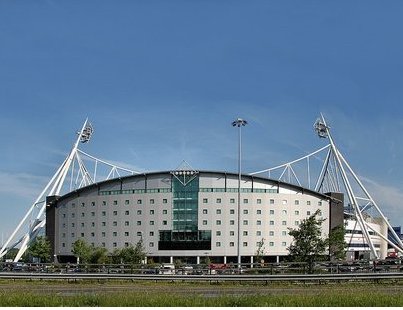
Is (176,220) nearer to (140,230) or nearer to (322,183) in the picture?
(140,230)

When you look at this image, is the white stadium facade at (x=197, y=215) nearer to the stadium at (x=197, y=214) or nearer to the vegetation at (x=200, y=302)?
the stadium at (x=197, y=214)

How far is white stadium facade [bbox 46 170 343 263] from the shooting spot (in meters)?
114

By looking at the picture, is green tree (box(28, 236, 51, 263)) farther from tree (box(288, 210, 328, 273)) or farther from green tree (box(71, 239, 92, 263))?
tree (box(288, 210, 328, 273))

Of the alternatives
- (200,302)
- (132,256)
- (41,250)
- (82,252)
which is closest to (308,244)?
(132,256)

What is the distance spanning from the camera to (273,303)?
15.7 meters

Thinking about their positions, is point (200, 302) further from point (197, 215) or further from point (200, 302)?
point (197, 215)

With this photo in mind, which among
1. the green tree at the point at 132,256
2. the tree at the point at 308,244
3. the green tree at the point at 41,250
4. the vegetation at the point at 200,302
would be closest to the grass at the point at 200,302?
the vegetation at the point at 200,302

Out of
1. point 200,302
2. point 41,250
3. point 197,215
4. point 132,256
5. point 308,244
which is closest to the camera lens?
point 200,302

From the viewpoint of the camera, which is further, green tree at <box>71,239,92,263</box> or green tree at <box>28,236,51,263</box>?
green tree at <box>28,236,51,263</box>

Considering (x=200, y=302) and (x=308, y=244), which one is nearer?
(x=200, y=302)

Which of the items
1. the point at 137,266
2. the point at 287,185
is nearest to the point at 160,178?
the point at 287,185

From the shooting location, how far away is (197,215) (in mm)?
114062

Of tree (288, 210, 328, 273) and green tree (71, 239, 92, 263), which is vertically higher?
tree (288, 210, 328, 273)

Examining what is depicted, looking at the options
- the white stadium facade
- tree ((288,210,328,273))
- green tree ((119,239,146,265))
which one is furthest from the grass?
the white stadium facade
